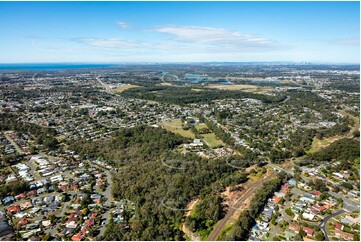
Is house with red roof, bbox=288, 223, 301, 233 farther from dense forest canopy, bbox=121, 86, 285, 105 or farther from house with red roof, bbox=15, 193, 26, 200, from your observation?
dense forest canopy, bbox=121, 86, 285, 105

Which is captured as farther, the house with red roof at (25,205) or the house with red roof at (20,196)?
the house with red roof at (20,196)

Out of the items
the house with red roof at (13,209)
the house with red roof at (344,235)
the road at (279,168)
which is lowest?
the house with red roof at (344,235)

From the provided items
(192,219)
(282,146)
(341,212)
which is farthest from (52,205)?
(282,146)

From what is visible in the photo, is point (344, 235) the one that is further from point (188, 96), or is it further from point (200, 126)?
point (188, 96)

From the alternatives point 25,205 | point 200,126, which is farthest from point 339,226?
point 200,126

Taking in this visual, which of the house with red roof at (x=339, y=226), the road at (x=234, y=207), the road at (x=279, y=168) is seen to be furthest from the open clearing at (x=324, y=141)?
the house with red roof at (x=339, y=226)

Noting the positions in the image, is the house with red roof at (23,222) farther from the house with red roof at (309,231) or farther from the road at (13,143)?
the house with red roof at (309,231)

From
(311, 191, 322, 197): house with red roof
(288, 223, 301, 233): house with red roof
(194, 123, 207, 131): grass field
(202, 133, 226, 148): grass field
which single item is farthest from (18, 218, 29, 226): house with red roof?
(194, 123, 207, 131): grass field
